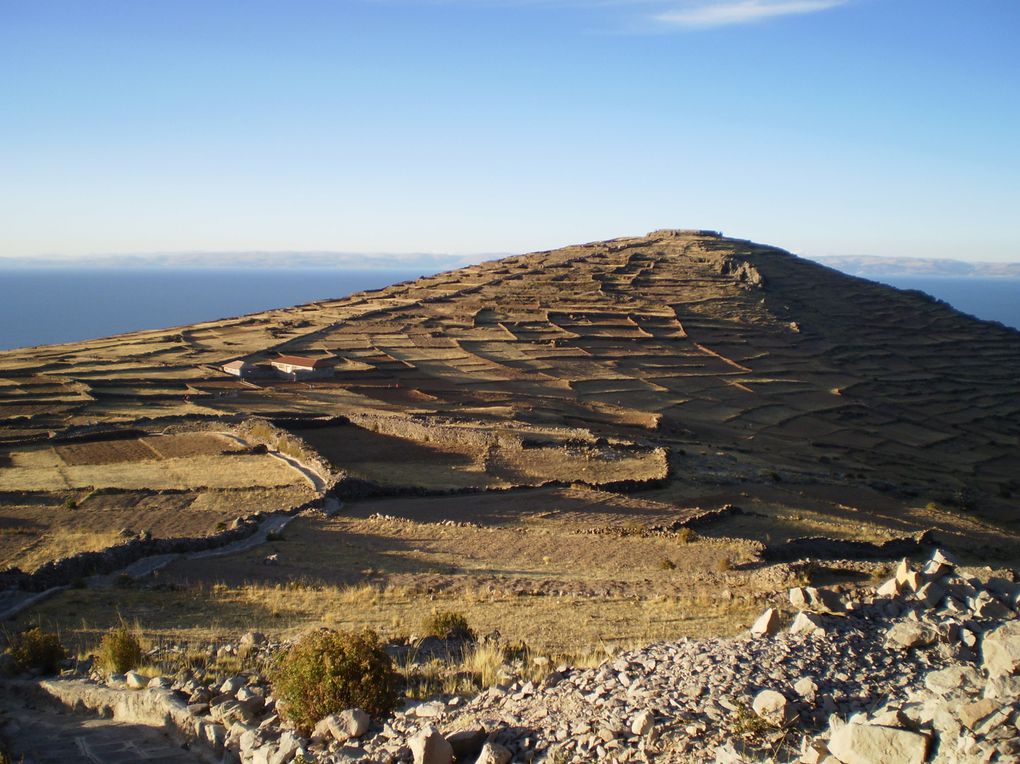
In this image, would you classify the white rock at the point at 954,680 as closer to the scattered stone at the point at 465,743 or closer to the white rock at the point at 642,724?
the white rock at the point at 642,724

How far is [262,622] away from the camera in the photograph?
610 inches

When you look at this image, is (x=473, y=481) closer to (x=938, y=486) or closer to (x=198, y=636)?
(x=198, y=636)

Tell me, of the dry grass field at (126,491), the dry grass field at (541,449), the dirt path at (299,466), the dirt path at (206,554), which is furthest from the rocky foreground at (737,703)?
the dirt path at (299,466)

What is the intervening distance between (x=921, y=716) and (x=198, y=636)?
1137cm

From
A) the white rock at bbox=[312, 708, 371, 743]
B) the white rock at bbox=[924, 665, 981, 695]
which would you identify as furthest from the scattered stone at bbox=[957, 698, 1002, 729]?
the white rock at bbox=[312, 708, 371, 743]

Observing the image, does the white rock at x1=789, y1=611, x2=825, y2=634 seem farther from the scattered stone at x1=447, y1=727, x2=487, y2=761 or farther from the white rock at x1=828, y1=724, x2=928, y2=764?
the scattered stone at x1=447, y1=727, x2=487, y2=761

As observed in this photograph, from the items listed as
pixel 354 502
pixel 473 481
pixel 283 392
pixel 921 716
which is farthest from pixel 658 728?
pixel 283 392

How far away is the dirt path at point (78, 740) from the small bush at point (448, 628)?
15.7ft

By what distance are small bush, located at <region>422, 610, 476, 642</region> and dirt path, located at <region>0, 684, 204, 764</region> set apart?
15.7 feet

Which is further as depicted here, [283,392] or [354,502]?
[283,392]

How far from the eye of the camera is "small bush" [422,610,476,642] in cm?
1380

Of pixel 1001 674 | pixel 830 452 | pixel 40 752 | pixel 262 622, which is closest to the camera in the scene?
pixel 1001 674

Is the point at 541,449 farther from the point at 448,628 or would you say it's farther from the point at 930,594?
the point at 930,594

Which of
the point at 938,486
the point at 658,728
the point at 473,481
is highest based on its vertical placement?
the point at 658,728
